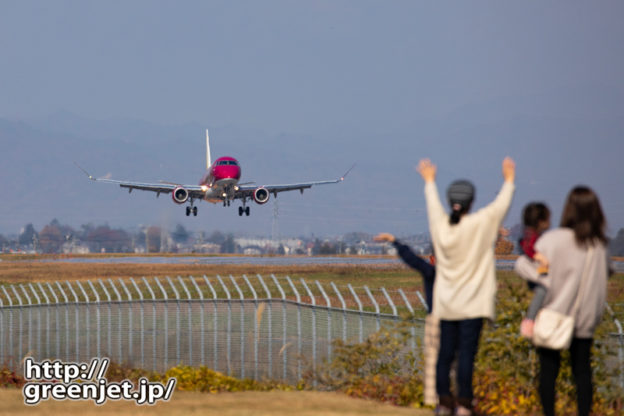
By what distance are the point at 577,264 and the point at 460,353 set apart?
1462mm

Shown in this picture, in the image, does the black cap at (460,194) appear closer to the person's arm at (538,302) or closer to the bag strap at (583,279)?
the person's arm at (538,302)

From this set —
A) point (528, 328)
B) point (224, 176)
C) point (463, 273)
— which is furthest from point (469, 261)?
point (224, 176)

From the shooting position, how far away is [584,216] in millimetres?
9234

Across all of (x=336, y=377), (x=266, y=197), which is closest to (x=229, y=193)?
(x=266, y=197)

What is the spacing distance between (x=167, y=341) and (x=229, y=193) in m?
51.0

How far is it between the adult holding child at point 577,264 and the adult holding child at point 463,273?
39 centimetres

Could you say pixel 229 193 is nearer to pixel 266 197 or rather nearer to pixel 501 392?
pixel 266 197

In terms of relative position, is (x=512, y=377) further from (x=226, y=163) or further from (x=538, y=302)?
(x=226, y=163)

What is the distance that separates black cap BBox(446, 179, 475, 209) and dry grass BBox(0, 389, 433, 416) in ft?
9.03

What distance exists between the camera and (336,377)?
14648 mm

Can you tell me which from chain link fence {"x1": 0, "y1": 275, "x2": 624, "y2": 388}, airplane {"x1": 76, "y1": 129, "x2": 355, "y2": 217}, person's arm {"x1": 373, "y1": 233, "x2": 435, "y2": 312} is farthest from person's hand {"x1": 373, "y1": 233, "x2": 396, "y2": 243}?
airplane {"x1": 76, "y1": 129, "x2": 355, "y2": 217}

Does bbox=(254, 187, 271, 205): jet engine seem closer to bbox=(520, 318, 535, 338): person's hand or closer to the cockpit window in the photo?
the cockpit window

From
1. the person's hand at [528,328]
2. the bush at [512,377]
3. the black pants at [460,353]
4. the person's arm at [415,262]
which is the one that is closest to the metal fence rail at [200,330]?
the bush at [512,377]

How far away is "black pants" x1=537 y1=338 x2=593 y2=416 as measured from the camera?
9.53 metres
